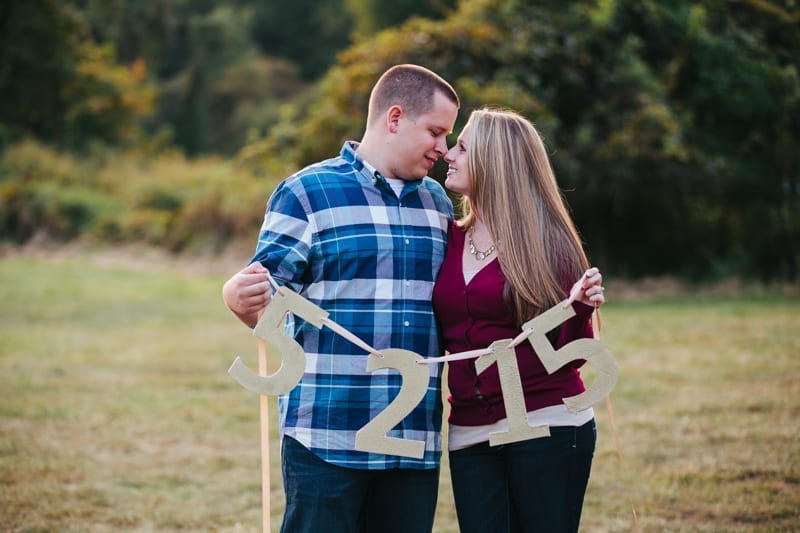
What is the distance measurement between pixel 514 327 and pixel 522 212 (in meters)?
0.37

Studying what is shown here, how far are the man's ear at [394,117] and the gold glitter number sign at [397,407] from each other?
0.75m

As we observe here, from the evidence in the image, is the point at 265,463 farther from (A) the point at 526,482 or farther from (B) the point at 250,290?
(A) the point at 526,482

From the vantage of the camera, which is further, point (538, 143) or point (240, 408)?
point (240, 408)

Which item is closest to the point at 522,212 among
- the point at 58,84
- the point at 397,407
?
the point at 397,407

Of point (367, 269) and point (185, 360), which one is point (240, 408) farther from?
point (367, 269)

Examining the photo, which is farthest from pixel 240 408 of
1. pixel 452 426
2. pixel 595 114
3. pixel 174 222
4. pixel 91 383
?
pixel 174 222

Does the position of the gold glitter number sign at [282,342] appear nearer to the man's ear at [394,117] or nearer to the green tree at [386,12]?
the man's ear at [394,117]

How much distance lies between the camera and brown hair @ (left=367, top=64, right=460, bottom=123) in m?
2.96

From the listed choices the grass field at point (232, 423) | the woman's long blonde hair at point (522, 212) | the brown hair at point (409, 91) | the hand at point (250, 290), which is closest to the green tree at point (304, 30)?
the grass field at point (232, 423)

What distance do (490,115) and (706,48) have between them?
10.1 metres

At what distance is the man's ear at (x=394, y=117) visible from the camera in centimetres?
296

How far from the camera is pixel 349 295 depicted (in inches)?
109

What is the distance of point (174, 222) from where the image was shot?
18.4 metres

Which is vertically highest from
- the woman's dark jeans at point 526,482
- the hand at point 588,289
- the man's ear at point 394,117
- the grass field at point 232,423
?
the man's ear at point 394,117
